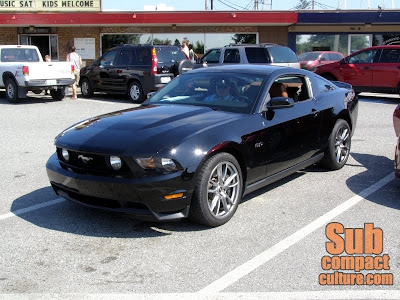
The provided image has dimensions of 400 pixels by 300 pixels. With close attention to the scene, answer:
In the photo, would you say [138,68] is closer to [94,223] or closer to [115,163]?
[94,223]

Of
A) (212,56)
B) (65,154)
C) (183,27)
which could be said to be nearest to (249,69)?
(65,154)

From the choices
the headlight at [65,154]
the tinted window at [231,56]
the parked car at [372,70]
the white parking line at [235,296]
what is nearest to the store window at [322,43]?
the parked car at [372,70]

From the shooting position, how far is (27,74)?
48.6 ft

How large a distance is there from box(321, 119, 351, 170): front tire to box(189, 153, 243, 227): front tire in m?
2.15

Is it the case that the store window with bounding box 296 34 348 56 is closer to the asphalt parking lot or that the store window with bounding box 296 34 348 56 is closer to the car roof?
the asphalt parking lot

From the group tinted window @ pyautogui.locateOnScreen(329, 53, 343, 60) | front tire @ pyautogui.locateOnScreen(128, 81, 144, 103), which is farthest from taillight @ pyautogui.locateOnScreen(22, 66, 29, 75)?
tinted window @ pyautogui.locateOnScreen(329, 53, 343, 60)

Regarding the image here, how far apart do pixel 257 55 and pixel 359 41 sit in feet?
32.4

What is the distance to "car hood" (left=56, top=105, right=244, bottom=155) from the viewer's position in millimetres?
4395

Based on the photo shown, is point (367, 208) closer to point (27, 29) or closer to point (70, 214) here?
point (70, 214)

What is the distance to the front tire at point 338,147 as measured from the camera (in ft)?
21.5

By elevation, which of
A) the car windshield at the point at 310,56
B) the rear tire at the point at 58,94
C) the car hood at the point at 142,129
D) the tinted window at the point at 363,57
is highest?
the car windshield at the point at 310,56

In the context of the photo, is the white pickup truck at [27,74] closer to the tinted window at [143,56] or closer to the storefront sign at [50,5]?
the tinted window at [143,56]

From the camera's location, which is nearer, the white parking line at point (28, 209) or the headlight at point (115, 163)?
the headlight at point (115, 163)

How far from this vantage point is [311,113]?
6105 millimetres
